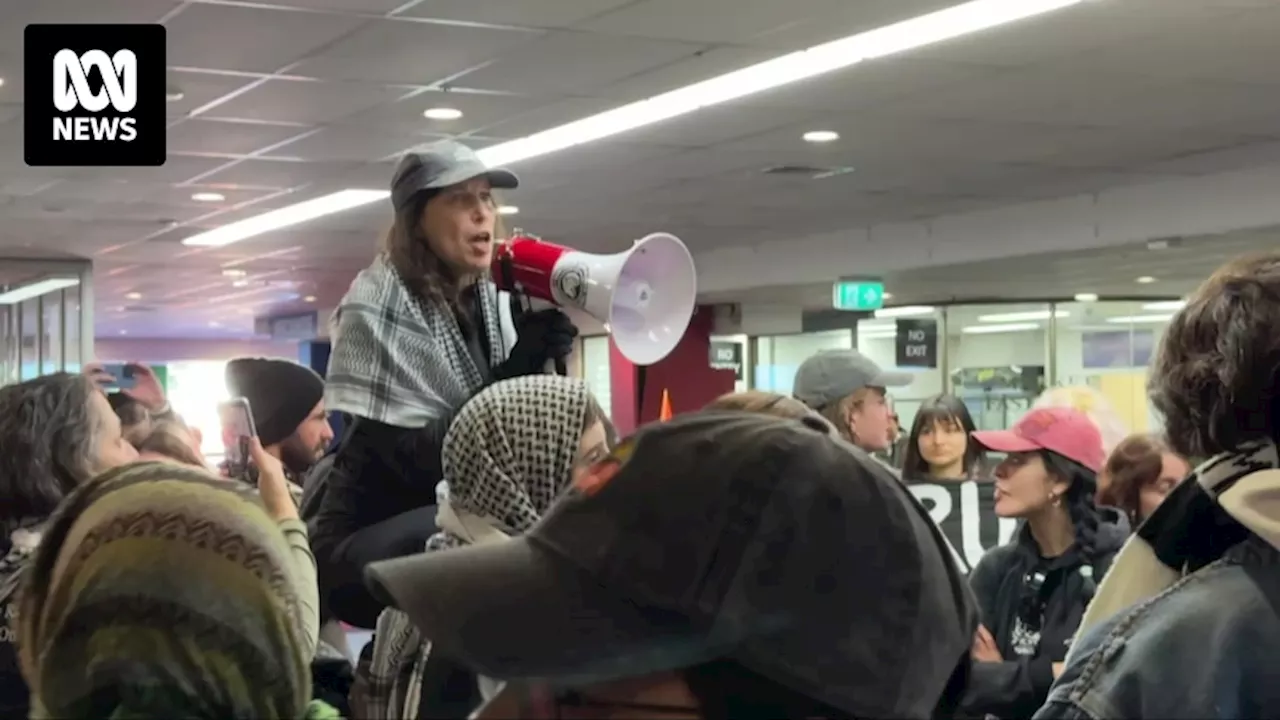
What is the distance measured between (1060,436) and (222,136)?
19.2ft

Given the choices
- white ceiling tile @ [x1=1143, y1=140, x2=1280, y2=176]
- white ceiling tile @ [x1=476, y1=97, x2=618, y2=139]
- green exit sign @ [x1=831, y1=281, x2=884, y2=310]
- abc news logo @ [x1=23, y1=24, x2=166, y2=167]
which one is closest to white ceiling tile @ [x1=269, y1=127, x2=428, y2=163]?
white ceiling tile @ [x1=476, y1=97, x2=618, y2=139]

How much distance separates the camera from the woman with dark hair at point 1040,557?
3.25 meters

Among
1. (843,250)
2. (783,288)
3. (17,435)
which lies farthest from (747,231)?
(17,435)

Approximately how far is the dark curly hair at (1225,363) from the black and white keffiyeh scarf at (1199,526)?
3cm

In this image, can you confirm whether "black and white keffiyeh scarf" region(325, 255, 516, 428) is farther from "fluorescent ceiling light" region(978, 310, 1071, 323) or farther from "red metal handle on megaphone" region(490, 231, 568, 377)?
"fluorescent ceiling light" region(978, 310, 1071, 323)

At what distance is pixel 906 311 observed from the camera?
17562mm

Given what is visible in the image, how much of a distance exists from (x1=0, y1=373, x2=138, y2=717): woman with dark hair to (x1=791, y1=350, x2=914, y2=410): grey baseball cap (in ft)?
7.75

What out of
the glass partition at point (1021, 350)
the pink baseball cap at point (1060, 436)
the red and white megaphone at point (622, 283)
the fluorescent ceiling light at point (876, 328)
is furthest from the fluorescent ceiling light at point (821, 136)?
the fluorescent ceiling light at point (876, 328)

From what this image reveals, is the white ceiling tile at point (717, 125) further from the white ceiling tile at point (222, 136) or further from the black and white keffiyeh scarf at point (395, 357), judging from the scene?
the black and white keffiyeh scarf at point (395, 357)

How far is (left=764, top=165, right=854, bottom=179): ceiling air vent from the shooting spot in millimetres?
9547

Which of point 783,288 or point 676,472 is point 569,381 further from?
point 783,288

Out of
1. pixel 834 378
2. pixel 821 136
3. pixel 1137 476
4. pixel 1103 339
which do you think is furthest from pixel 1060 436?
pixel 1103 339

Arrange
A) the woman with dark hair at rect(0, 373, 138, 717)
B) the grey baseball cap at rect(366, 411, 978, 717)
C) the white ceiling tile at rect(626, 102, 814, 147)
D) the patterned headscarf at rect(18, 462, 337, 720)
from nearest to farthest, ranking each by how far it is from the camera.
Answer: the grey baseball cap at rect(366, 411, 978, 717) → the patterned headscarf at rect(18, 462, 337, 720) → the woman with dark hair at rect(0, 373, 138, 717) → the white ceiling tile at rect(626, 102, 814, 147)

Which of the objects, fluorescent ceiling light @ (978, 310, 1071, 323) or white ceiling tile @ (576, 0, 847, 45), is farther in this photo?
fluorescent ceiling light @ (978, 310, 1071, 323)
